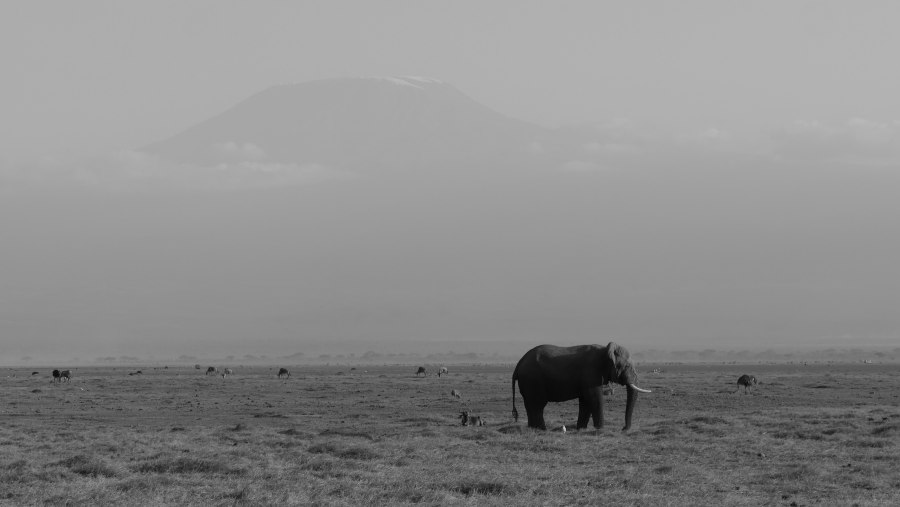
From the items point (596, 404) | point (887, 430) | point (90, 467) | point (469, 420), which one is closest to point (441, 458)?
point (90, 467)

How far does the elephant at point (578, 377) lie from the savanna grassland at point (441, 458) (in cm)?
97

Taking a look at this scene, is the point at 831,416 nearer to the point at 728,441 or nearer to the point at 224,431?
the point at 728,441

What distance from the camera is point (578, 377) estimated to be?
3269 centimetres

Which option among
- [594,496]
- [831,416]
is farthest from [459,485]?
[831,416]

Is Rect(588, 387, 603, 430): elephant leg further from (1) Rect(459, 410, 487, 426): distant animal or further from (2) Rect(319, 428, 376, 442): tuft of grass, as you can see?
(2) Rect(319, 428, 376, 442): tuft of grass

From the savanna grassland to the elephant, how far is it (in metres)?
0.97

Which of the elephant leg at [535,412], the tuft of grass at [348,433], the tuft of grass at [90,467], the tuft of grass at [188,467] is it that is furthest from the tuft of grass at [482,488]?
the elephant leg at [535,412]

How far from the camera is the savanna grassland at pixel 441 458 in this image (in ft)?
61.0

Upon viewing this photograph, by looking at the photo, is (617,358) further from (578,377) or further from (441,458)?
(441,458)

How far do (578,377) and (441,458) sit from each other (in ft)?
30.4

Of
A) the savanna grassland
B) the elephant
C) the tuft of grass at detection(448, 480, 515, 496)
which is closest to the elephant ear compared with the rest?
the elephant

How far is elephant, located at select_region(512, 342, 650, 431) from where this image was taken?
1276 inches

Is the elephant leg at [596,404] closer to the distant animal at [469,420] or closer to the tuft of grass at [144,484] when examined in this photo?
the distant animal at [469,420]

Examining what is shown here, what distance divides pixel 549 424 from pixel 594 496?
16683 mm
